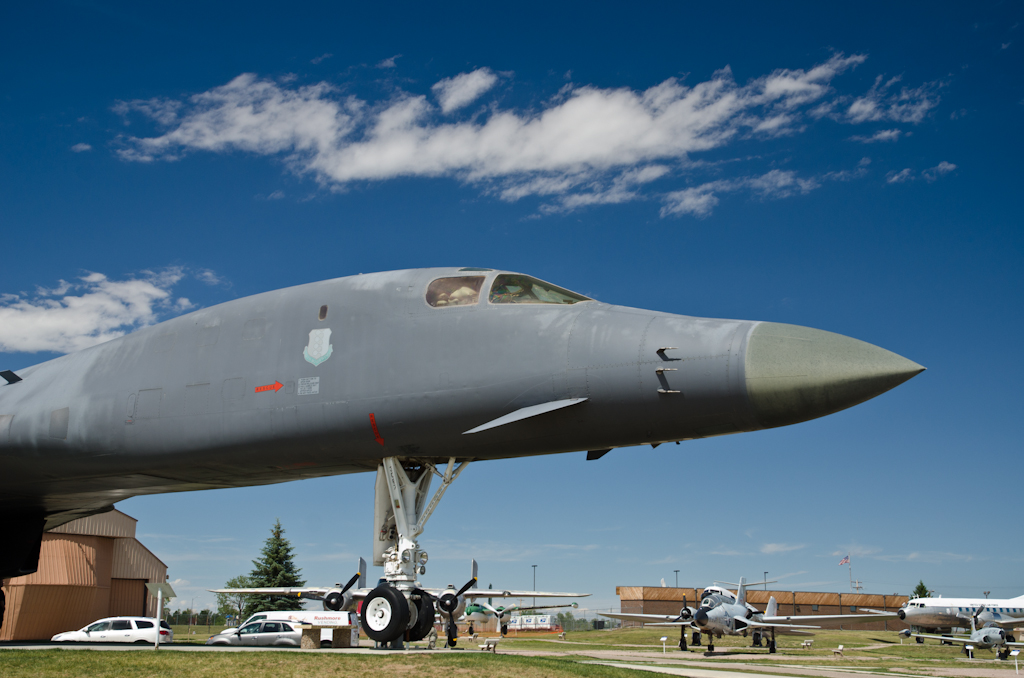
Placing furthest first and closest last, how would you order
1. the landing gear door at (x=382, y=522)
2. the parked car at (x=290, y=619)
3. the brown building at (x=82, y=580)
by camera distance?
the brown building at (x=82, y=580) → the parked car at (x=290, y=619) → the landing gear door at (x=382, y=522)

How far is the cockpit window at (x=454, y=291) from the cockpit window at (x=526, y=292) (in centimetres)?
22

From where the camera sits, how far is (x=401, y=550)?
9.04 m

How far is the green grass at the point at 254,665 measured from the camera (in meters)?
8.52

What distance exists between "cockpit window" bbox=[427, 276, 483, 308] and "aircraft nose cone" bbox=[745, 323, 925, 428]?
10.7ft

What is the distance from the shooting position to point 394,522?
9.51m

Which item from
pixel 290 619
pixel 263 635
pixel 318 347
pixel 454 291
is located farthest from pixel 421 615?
pixel 290 619

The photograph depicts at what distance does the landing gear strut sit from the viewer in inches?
344

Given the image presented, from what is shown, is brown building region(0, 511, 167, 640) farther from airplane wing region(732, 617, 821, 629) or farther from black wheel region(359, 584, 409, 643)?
airplane wing region(732, 617, 821, 629)

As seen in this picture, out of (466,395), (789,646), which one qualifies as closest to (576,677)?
(466,395)

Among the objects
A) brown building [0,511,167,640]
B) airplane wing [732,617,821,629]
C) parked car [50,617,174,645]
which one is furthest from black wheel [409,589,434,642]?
airplane wing [732,617,821,629]

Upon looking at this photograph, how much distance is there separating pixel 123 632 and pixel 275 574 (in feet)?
105

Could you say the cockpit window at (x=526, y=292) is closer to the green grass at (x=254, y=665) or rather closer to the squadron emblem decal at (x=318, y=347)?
A: the squadron emblem decal at (x=318, y=347)

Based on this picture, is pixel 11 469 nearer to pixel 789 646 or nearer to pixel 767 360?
pixel 767 360

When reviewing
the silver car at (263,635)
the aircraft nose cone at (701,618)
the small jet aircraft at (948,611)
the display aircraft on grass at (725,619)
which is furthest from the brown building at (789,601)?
the silver car at (263,635)
